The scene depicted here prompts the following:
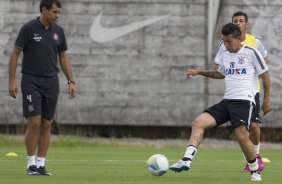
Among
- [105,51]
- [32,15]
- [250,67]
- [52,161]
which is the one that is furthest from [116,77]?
[250,67]

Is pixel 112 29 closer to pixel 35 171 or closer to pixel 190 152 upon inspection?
pixel 35 171

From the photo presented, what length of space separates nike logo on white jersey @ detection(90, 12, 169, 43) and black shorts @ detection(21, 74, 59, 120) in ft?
28.5

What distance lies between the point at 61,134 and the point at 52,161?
596cm

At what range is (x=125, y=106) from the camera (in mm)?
21734

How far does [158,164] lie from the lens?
1202 centimetres

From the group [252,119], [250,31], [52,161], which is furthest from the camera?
[250,31]

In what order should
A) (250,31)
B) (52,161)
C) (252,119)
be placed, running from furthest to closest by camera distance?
1. (250,31)
2. (52,161)
3. (252,119)

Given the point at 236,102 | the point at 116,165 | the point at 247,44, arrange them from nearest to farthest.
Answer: the point at 236,102
the point at 247,44
the point at 116,165

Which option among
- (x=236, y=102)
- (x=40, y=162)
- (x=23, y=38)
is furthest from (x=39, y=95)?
(x=236, y=102)

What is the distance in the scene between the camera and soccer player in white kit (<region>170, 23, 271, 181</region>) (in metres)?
12.0

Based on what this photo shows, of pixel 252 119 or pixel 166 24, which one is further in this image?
pixel 166 24

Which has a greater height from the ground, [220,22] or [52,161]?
[220,22]

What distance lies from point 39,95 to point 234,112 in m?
2.57

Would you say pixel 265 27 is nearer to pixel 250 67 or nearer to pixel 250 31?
pixel 250 31
